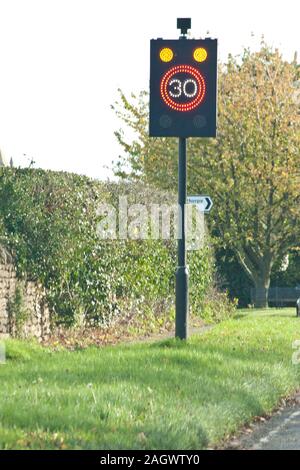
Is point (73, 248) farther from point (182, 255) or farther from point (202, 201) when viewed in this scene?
point (202, 201)

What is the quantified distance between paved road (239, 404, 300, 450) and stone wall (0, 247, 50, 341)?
6402 millimetres

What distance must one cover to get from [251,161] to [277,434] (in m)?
28.9

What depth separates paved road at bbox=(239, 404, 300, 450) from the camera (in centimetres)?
1033

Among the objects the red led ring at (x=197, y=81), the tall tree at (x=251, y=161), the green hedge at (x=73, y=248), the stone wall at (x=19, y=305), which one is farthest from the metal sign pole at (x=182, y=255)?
the tall tree at (x=251, y=161)

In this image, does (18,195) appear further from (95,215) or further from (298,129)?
(298,129)

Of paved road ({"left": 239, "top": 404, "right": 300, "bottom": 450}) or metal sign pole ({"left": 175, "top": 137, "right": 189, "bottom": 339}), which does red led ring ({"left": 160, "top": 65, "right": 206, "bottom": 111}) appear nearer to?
metal sign pole ({"left": 175, "top": 137, "right": 189, "bottom": 339})

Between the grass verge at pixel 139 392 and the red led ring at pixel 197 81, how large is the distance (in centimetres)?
345

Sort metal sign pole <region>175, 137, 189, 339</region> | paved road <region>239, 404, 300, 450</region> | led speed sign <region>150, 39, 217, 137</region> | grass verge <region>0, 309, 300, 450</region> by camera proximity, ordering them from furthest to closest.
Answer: metal sign pole <region>175, 137, 189, 339</region>, led speed sign <region>150, 39, 217, 137</region>, paved road <region>239, 404, 300, 450</region>, grass verge <region>0, 309, 300, 450</region>

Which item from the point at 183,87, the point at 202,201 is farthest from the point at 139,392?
the point at 202,201

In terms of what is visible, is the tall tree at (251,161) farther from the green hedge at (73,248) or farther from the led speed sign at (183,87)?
the led speed sign at (183,87)
